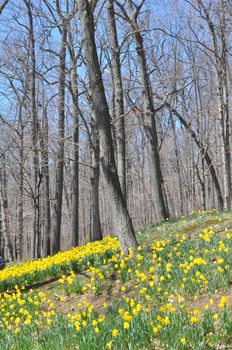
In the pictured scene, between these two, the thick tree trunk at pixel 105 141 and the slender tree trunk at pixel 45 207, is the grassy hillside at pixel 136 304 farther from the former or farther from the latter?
the slender tree trunk at pixel 45 207

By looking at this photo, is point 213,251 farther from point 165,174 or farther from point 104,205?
point 104,205

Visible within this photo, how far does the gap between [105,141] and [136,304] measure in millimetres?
3370

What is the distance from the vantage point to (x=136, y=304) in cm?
517

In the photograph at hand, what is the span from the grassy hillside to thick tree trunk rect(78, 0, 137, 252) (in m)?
0.50

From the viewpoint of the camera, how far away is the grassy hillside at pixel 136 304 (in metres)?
3.69

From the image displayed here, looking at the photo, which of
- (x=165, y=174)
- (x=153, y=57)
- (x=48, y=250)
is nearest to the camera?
(x=48, y=250)

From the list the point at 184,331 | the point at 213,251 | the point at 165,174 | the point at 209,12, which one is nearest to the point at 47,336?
the point at 184,331

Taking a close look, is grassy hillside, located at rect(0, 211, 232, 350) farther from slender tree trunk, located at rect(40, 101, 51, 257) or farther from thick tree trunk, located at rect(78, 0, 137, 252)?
slender tree trunk, located at rect(40, 101, 51, 257)

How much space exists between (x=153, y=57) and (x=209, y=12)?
462 centimetres

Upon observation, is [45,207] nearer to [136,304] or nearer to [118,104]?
[118,104]

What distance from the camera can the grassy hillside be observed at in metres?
3.69

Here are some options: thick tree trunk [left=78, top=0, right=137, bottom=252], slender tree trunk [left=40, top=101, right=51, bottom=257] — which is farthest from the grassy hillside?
slender tree trunk [left=40, top=101, right=51, bottom=257]

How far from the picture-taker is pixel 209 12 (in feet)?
50.7

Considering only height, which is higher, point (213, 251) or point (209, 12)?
point (209, 12)
